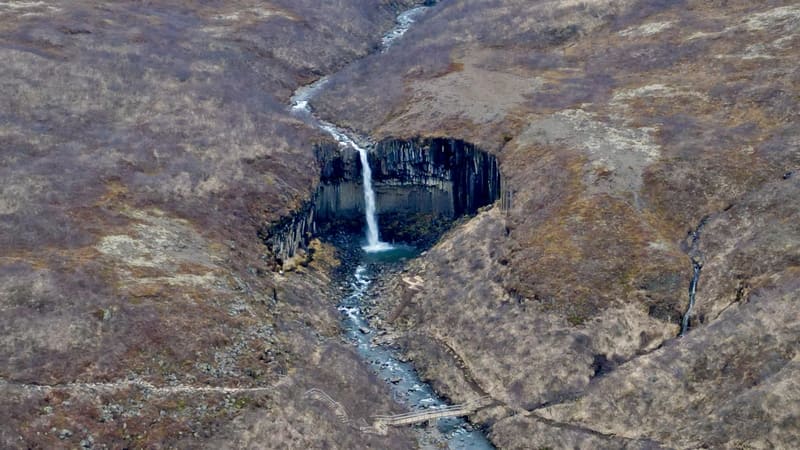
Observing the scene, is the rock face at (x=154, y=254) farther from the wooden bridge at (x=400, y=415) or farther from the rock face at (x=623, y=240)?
the rock face at (x=623, y=240)

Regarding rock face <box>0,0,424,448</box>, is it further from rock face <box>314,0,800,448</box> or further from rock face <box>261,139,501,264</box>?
rock face <box>314,0,800,448</box>

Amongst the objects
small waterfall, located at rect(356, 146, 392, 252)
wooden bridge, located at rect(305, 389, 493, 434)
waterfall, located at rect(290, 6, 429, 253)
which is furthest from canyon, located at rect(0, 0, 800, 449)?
waterfall, located at rect(290, 6, 429, 253)

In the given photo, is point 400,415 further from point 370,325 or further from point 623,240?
point 623,240

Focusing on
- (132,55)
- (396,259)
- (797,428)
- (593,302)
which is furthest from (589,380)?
(132,55)

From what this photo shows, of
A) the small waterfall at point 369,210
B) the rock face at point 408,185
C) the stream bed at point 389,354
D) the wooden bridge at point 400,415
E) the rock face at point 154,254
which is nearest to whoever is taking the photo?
the rock face at point 154,254

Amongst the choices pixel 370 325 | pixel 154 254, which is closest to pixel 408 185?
pixel 370 325

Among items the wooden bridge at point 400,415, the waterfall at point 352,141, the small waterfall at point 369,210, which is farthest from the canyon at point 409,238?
the waterfall at point 352,141
